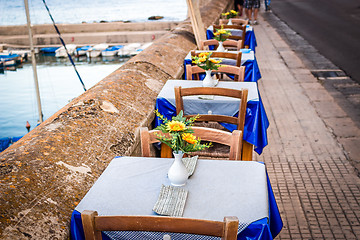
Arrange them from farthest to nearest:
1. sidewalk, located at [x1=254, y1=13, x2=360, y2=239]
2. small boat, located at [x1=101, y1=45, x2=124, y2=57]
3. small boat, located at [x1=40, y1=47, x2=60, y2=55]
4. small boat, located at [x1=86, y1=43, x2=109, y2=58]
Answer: small boat, located at [x1=40, y1=47, x2=60, y2=55] → small boat, located at [x1=86, y1=43, x2=109, y2=58] → small boat, located at [x1=101, y1=45, x2=124, y2=57] → sidewalk, located at [x1=254, y1=13, x2=360, y2=239]

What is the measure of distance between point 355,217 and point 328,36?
10.2m

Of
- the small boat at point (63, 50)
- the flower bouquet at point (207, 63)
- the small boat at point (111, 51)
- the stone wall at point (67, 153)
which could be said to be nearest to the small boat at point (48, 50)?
the small boat at point (63, 50)

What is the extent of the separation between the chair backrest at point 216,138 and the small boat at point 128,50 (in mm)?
35113

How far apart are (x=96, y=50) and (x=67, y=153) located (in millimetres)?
38900

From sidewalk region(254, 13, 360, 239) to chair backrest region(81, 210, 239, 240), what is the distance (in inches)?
71.8

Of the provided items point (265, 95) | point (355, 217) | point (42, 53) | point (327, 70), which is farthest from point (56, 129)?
point (42, 53)

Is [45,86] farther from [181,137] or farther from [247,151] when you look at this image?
[181,137]

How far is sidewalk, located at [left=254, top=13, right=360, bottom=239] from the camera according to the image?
130 inches

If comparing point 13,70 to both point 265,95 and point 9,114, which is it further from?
point 265,95

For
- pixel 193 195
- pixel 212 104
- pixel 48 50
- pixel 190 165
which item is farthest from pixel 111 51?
pixel 193 195

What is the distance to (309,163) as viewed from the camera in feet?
14.1

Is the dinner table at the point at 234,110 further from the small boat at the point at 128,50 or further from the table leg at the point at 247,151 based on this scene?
the small boat at the point at 128,50

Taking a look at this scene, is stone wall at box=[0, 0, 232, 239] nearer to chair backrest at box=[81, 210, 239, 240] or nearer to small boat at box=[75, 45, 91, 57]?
chair backrest at box=[81, 210, 239, 240]

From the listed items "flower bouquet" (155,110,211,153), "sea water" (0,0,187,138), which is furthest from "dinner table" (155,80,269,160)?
"sea water" (0,0,187,138)
